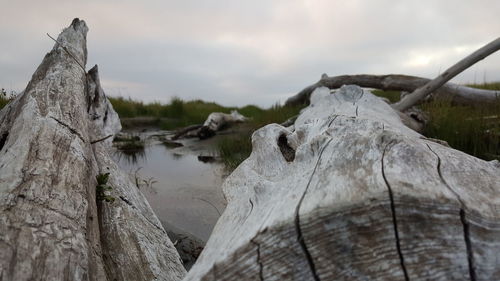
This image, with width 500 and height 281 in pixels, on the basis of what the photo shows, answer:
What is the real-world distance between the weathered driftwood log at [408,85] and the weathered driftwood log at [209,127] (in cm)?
346

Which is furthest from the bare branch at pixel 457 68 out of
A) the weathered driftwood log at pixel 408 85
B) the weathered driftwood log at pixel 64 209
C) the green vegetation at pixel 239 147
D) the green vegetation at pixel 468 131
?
the weathered driftwood log at pixel 64 209

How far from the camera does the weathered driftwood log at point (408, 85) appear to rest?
267 inches

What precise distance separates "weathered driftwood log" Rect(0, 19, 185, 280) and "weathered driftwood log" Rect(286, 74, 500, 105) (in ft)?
19.3

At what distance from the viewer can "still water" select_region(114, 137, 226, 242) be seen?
3820 mm

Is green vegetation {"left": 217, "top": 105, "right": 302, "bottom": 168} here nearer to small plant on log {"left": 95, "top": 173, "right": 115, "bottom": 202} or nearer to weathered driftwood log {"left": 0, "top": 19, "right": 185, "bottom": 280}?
weathered driftwood log {"left": 0, "top": 19, "right": 185, "bottom": 280}

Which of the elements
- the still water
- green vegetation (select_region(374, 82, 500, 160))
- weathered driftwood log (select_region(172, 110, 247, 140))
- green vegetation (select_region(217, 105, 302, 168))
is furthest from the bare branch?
weathered driftwood log (select_region(172, 110, 247, 140))

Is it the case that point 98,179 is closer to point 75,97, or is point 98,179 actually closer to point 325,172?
point 75,97

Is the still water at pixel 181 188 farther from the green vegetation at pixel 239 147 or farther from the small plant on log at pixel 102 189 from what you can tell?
the small plant on log at pixel 102 189

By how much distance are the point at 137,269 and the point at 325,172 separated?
1.12m

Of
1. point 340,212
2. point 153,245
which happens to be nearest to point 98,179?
point 153,245

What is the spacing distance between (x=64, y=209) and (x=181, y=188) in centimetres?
331

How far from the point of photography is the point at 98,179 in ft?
8.63

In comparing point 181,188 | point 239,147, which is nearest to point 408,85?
point 239,147

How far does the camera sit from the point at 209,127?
35.4 feet
